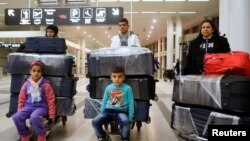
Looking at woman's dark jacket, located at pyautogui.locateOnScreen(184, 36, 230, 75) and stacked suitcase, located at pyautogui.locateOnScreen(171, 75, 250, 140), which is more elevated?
woman's dark jacket, located at pyautogui.locateOnScreen(184, 36, 230, 75)

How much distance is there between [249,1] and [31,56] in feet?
15.2

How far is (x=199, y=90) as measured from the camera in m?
3.39

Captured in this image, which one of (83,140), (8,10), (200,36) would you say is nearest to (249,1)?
(200,36)

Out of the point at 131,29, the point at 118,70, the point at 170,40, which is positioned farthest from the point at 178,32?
the point at 118,70

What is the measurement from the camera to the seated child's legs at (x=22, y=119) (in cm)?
394

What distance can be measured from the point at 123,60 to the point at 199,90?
1.15m

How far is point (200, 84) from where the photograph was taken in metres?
3.38

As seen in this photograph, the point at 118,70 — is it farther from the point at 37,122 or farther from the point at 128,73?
the point at 37,122

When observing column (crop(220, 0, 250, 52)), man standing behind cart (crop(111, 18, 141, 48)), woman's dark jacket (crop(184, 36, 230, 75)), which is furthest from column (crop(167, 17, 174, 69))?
woman's dark jacket (crop(184, 36, 230, 75))

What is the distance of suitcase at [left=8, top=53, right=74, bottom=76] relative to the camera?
4.38 m

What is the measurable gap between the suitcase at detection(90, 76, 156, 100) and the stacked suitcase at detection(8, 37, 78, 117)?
1.36 ft

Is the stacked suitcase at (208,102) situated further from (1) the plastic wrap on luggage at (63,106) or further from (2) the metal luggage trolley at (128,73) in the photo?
(1) the plastic wrap on luggage at (63,106)

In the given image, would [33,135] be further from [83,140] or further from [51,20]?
[51,20]

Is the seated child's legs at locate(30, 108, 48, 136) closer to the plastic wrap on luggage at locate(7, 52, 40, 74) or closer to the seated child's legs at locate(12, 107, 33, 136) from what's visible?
the seated child's legs at locate(12, 107, 33, 136)
